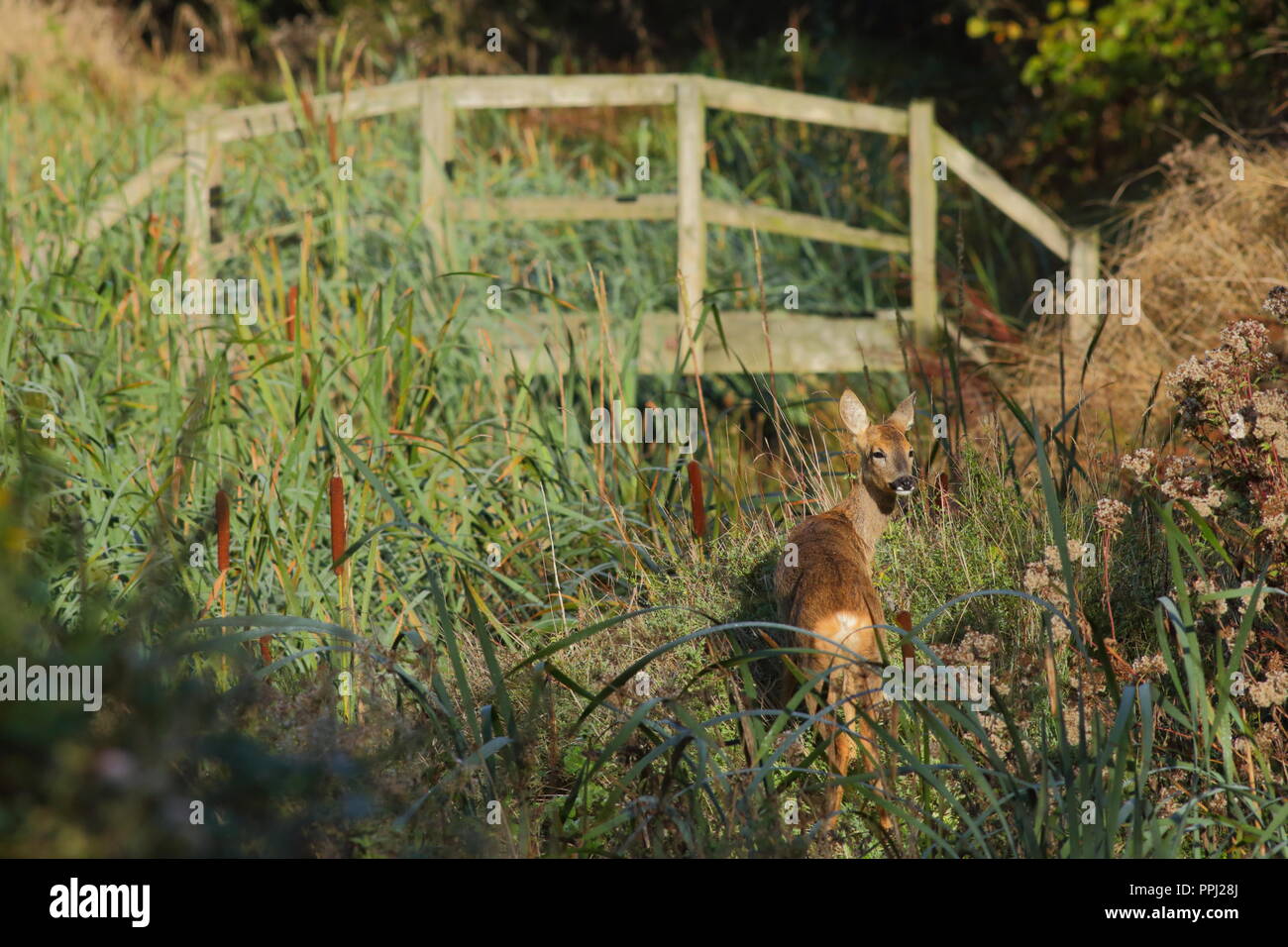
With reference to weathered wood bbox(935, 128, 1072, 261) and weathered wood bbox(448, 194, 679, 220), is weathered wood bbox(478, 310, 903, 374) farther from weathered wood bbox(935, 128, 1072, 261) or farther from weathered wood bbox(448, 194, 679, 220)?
weathered wood bbox(935, 128, 1072, 261)

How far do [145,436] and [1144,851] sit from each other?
14.0 ft

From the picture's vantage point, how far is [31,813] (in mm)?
1791

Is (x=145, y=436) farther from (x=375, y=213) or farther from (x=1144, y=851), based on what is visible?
(x=1144, y=851)

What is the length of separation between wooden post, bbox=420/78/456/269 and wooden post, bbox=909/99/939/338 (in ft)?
9.33

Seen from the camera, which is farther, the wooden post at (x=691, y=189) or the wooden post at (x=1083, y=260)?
the wooden post at (x=1083, y=260)

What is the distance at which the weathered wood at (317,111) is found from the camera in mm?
7883

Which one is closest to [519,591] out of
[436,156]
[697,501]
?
[697,501]

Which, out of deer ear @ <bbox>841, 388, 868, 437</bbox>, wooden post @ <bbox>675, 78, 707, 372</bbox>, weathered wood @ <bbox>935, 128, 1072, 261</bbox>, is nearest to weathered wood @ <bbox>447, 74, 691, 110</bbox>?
wooden post @ <bbox>675, 78, 707, 372</bbox>

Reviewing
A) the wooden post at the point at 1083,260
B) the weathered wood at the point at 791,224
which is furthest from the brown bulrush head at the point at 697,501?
the wooden post at the point at 1083,260

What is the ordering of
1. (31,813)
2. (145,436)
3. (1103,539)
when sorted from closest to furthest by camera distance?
(31,813)
(1103,539)
(145,436)

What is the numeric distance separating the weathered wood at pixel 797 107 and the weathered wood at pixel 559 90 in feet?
0.95

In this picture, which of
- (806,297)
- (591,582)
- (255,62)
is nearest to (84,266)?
(591,582)

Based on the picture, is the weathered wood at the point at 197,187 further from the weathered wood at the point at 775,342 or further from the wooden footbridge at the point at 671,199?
the weathered wood at the point at 775,342

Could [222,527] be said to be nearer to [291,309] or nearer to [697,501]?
[697,501]
